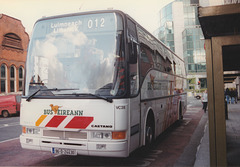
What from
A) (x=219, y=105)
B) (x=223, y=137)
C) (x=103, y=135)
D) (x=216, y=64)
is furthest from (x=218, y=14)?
(x=103, y=135)

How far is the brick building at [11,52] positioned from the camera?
29844 millimetres

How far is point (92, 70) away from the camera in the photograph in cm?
511

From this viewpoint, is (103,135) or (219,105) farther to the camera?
(103,135)

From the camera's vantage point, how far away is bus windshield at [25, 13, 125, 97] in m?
5.02

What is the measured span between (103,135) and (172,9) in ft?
224

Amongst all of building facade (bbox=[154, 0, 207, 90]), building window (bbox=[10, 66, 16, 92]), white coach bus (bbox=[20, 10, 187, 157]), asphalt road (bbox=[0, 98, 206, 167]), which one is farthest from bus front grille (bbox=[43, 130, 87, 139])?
building facade (bbox=[154, 0, 207, 90])

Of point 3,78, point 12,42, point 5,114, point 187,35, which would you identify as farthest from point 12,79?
point 187,35

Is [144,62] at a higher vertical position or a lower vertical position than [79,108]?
higher

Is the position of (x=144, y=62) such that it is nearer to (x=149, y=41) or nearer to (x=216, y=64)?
(x=149, y=41)

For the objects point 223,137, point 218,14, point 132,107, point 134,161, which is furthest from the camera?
point 134,161

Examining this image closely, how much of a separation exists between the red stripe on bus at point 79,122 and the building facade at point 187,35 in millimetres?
56580

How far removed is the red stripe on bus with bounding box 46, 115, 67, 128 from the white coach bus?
0.02 meters

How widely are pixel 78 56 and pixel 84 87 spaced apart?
2.30 feet

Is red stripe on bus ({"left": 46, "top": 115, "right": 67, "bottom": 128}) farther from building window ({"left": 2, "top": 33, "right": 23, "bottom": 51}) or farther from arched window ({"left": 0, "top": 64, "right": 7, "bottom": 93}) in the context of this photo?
building window ({"left": 2, "top": 33, "right": 23, "bottom": 51})
